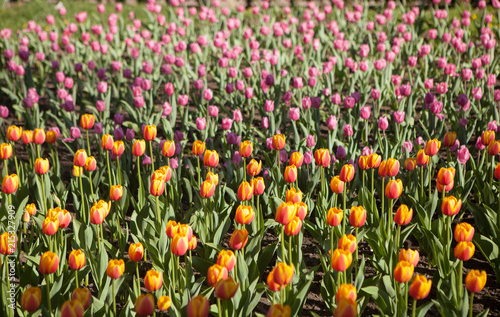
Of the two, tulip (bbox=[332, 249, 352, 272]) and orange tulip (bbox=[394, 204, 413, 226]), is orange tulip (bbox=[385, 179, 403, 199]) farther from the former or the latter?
tulip (bbox=[332, 249, 352, 272])

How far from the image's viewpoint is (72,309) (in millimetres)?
1677

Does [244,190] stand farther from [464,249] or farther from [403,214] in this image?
[464,249]

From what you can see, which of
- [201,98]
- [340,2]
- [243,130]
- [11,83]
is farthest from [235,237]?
[340,2]

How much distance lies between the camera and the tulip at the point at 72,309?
1669 millimetres

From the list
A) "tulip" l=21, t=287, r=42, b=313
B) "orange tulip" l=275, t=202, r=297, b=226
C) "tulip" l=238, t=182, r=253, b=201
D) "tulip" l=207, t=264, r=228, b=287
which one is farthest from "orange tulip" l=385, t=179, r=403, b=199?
"tulip" l=21, t=287, r=42, b=313

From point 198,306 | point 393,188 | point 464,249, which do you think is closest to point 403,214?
point 393,188

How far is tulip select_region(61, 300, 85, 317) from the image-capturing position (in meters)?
1.67

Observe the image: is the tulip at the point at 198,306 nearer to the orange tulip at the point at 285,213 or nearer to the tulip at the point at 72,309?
the tulip at the point at 72,309

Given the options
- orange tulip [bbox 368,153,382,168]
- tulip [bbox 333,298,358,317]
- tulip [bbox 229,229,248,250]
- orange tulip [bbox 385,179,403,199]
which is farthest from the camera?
orange tulip [bbox 368,153,382,168]

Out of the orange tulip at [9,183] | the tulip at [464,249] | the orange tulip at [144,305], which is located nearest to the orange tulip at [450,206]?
the tulip at [464,249]

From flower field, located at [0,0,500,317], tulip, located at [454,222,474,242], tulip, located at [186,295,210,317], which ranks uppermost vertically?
tulip, located at [186,295,210,317]

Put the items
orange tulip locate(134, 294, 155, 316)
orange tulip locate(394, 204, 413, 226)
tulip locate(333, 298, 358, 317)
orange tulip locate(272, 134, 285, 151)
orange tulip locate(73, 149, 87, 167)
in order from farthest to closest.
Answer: orange tulip locate(272, 134, 285, 151)
orange tulip locate(73, 149, 87, 167)
orange tulip locate(394, 204, 413, 226)
orange tulip locate(134, 294, 155, 316)
tulip locate(333, 298, 358, 317)

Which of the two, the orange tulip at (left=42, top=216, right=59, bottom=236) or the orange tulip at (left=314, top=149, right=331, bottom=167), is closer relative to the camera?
the orange tulip at (left=42, top=216, right=59, bottom=236)

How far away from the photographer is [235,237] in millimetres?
2062
